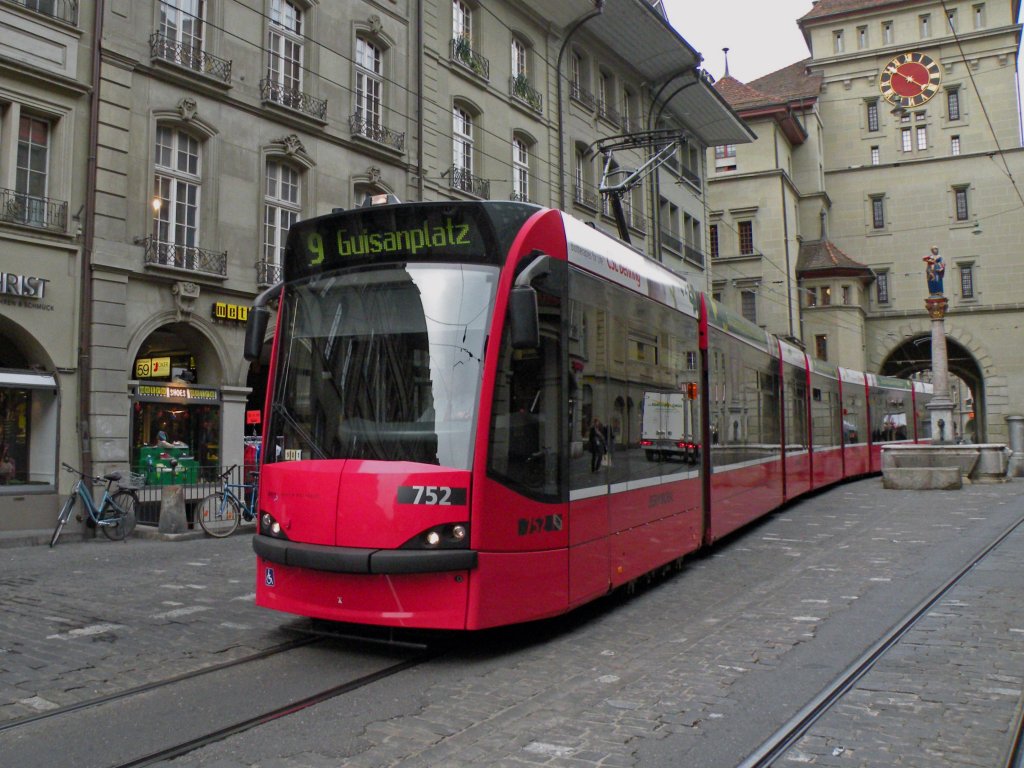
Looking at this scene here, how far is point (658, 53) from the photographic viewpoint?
2984 centimetres

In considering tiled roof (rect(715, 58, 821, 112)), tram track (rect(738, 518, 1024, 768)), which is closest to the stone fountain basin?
tram track (rect(738, 518, 1024, 768))

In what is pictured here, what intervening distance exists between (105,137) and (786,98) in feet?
147

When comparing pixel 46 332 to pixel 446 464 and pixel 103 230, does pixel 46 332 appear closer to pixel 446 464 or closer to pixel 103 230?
pixel 103 230

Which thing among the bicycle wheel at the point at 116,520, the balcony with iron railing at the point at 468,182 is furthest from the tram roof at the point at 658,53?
the bicycle wheel at the point at 116,520

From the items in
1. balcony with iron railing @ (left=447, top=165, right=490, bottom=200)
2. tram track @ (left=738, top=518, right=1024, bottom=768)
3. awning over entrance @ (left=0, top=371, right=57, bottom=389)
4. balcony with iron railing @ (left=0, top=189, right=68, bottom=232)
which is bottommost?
tram track @ (left=738, top=518, right=1024, bottom=768)

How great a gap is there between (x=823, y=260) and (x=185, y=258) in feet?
134

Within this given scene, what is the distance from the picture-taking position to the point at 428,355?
5992mm

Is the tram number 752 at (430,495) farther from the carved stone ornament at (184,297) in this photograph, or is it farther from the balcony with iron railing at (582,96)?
the balcony with iron railing at (582,96)

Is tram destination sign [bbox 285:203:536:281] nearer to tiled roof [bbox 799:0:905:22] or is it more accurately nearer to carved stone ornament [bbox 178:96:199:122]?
carved stone ornament [bbox 178:96:199:122]

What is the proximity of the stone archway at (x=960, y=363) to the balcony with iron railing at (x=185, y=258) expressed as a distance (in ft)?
142

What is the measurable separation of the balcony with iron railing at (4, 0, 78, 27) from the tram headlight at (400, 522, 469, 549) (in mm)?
12421

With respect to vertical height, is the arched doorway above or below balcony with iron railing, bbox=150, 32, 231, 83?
below

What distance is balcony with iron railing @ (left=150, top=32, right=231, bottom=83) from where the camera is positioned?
1571 cm

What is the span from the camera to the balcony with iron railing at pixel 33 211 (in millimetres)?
13641
